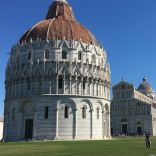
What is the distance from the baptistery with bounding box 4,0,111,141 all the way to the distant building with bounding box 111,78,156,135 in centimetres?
5602

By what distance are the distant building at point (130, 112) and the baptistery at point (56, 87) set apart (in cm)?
5602

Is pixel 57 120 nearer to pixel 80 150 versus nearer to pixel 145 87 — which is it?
pixel 80 150

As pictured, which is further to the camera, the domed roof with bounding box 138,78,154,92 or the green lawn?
the domed roof with bounding box 138,78,154,92

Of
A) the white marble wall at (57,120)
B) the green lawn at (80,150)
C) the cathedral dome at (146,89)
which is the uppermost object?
the cathedral dome at (146,89)

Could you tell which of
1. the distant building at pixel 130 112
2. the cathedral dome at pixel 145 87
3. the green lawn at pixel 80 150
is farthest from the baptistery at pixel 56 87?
the cathedral dome at pixel 145 87

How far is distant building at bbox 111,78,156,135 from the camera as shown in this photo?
108 metres

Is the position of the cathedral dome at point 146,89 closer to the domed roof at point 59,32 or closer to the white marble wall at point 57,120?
the domed roof at point 59,32

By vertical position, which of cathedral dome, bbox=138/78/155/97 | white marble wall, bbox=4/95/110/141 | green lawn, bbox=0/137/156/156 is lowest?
green lawn, bbox=0/137/156/156

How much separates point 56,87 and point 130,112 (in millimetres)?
71001

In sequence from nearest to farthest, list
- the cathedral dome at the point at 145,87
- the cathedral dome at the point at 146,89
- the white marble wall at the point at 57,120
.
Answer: the white marble wall at the point at 57,120, the cathedral dome at the point at 146,89, the cathedral dome at the point at 145,87

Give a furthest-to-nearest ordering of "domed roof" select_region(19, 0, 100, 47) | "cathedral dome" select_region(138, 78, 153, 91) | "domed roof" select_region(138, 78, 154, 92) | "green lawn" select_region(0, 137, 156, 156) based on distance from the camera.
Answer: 1. "cathedral dome" select_region(138, 78, 153, 91)
2. "domed roof" select_region(138, 78, 154, 92)
3. "domed roof" select_region(19, 0, 100, 47)
4. "green lawn" select_region(0, 137, 156, 156)

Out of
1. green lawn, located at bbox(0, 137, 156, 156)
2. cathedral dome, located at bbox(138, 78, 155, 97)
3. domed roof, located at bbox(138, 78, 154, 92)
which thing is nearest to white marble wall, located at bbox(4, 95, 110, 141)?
green lawn, located at bbox(0, 137, 156, 156)

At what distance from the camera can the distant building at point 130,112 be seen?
10769cm

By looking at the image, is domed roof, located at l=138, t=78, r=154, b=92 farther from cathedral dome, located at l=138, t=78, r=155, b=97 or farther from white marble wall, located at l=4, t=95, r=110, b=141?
white marble wall, located at l=4, t=95, r=110, b=141
